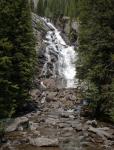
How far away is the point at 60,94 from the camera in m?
37.8

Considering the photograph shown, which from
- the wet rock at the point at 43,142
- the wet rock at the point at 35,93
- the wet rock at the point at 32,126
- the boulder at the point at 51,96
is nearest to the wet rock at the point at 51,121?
the wet rock at the point at 32,126

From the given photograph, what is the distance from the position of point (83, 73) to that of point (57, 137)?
27.4 feet

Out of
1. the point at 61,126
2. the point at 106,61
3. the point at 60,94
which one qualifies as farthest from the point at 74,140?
the point at 60,94

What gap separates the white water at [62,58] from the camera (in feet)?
154

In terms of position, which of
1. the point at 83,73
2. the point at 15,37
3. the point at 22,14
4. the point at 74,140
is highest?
the point at 22,14

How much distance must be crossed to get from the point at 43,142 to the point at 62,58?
1311 inches

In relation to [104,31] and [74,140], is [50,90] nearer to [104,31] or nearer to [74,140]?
[104,31]

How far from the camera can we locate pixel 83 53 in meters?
26.0

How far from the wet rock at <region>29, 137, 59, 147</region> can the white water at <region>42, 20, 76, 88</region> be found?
24.9m

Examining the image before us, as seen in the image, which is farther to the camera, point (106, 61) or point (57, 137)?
point (106, 61)

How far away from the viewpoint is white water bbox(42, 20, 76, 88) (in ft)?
154

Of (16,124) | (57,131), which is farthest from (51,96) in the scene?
(57,131)

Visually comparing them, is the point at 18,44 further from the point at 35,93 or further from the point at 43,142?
the point at 35,93

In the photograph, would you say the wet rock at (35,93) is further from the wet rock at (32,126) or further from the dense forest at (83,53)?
the wet rock at (32,126)
